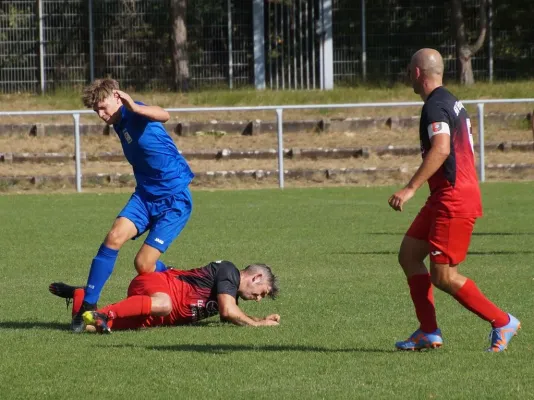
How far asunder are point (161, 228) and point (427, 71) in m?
2.62

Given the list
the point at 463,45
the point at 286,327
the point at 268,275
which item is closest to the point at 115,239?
the point at 268,275

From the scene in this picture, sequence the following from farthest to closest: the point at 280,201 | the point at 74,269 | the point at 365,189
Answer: the point at 365,189, the point at 280,201, the point at 74,269

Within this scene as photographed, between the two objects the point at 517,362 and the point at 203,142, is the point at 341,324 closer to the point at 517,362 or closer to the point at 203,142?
the point at 517,362

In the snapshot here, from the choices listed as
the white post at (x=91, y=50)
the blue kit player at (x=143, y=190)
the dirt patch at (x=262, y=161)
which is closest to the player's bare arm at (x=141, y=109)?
the blue kit player at (x=143, y=190)

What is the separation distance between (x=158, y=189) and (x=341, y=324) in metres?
1.70

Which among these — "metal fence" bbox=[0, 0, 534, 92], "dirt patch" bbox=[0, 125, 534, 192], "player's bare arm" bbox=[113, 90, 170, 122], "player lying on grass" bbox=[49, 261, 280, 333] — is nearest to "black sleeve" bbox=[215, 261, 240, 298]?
"player lying on grass" bbox=[49, 261, 280, 333]

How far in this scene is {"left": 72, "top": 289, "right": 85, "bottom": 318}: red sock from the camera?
8.62m

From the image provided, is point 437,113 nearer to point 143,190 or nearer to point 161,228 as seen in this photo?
point 161,228

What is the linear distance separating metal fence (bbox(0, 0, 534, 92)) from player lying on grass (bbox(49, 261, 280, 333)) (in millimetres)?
22312

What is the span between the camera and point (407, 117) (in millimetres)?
25859

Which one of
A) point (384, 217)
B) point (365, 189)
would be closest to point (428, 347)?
point (384, 217)

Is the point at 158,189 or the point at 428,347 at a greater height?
the point at 158,189

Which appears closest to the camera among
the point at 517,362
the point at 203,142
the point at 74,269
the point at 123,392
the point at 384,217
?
the point at 123,392

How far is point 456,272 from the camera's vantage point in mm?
7176
